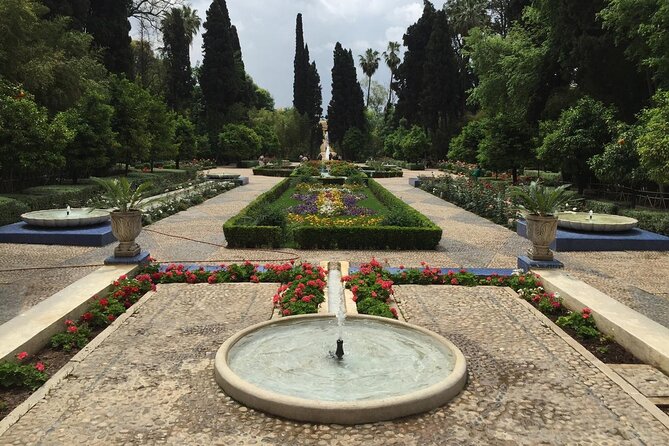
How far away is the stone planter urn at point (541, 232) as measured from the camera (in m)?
8.30

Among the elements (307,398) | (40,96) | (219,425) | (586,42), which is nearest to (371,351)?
(307,398)

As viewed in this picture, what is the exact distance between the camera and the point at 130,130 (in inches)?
851

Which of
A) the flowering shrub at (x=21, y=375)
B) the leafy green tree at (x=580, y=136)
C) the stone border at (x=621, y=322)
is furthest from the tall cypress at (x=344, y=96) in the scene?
the flowering shrub at (x=21, y=375)

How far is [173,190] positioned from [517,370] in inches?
777

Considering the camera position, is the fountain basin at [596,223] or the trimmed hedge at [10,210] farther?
the trimmed hedge at [10,210]

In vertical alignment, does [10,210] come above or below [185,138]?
below

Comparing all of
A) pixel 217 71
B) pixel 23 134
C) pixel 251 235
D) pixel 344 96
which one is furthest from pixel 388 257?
pixel 344 96

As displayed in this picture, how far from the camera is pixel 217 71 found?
44.8m

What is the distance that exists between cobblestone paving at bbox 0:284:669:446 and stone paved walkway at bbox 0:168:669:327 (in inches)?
91.8

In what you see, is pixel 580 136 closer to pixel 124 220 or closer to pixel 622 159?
pixel 622 159

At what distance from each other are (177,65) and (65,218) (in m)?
37.8

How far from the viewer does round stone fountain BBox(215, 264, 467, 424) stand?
3949 millimetres

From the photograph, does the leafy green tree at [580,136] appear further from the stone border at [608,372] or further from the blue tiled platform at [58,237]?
the blue tiled platform at [58,237]

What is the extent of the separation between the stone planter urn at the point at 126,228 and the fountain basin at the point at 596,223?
9.48 meters
